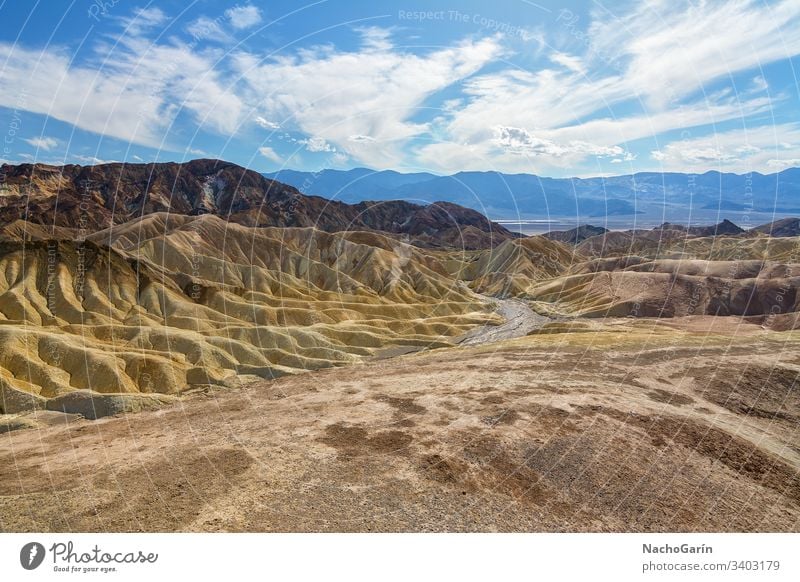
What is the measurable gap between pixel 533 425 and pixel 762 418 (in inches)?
964

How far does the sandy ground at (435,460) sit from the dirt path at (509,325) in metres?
65.1

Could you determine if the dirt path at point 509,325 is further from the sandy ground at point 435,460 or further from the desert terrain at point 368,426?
the sandy ground at point 435,460

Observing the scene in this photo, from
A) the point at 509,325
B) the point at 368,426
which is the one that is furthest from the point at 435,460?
the point at 509,325

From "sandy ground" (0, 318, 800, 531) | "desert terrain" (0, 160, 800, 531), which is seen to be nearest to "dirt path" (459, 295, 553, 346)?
"desert terrain" (0, 160, 800, 531)

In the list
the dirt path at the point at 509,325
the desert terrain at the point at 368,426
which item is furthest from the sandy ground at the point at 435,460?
the dirt path at the point at 509,325

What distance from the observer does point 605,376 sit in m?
48.3

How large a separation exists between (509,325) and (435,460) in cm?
11299

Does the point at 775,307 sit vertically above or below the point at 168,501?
below

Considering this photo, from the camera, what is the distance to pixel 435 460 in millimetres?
27359

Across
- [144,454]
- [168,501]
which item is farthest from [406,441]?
[144,454]

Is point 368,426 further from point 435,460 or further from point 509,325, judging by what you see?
point 509,325

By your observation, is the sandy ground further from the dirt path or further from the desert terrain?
the dirt path
